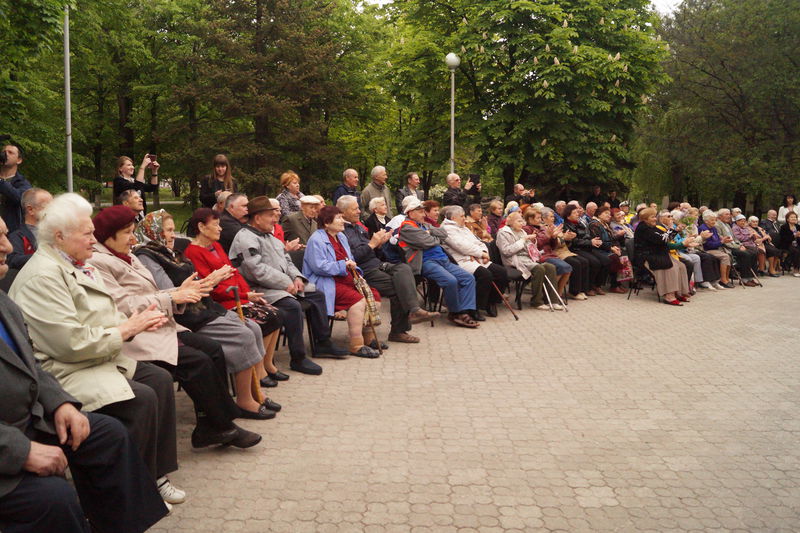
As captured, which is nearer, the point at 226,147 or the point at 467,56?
the point at 467,56

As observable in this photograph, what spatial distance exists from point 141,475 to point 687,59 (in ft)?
104

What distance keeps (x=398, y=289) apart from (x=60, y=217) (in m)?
5.01

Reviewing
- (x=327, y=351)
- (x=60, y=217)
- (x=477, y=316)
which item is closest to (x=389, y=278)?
(x=327, y=351)

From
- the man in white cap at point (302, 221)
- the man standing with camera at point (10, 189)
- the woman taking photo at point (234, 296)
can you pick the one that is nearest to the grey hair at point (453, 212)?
the man in white cap at point (302, 221)

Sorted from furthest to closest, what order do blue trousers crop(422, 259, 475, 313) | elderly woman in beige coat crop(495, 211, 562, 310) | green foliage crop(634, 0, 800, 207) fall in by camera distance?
green foliage crop(634, 0, 800, 207)
elderly woman in beige coat crop(495, 211, 562, 310)
blue trousers crop(422, 259, 475, 313)

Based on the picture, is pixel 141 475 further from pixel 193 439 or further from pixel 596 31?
pixel 596 31

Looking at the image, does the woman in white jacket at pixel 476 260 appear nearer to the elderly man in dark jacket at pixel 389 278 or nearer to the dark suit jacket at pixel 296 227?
the elderly man in dark jacket at pixel 389 278

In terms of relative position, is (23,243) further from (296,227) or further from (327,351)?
(296,227)

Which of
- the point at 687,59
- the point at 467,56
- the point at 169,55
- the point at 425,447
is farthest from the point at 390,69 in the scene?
the point at 425,447

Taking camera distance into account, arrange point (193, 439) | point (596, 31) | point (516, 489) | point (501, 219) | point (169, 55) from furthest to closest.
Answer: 1. point (169, 55)
2. point (596, 31)
3. point (501, 219)
4. point (193, 439)
5. point (516, 489)

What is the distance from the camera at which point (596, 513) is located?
3730mm

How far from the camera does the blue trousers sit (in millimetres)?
9133

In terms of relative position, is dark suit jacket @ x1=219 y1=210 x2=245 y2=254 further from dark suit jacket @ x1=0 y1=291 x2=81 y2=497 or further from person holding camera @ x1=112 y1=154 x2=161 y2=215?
dark suit jacket @ x1=0 y1=291 x2=81 y2=497

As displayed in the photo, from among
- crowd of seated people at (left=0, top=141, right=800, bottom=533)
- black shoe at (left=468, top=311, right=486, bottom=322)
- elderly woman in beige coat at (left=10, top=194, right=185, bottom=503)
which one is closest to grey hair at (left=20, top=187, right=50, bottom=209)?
crowd of seated people at (left=0, top=141, right=800, bottom=533)
